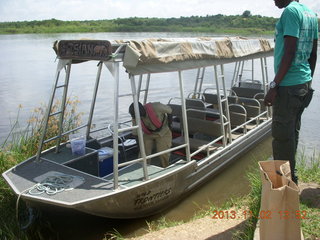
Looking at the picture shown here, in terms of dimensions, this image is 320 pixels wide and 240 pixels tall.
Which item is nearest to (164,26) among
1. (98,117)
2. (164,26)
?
(164,26)

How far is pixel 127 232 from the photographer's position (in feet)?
15.0

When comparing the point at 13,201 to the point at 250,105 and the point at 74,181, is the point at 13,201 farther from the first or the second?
the point at 250,105

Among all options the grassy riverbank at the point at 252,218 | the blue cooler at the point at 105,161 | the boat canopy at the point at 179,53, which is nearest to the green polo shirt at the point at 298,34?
the grassy riverbank at the point at 252,218

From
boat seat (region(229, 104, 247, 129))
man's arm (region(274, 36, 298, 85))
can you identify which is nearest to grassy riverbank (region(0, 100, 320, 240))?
man's arm (region(274, 36, 298, 85))

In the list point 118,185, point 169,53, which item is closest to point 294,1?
point 169,53

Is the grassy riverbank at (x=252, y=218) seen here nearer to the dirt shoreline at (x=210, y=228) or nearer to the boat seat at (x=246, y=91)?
the dirt shoreline at (x=210, y=228)

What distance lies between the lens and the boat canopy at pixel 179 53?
3.98m

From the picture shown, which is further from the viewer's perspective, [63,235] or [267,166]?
[63,235]

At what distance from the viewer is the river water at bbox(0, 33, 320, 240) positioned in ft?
15.0

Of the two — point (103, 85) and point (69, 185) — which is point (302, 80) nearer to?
point (69, 185)

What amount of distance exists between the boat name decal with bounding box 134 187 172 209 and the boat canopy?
64.9 inches

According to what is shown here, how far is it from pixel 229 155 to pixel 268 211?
378 centimetres

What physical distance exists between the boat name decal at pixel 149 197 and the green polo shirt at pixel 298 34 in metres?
2.27

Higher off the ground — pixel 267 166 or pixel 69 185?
pixel 267 166
